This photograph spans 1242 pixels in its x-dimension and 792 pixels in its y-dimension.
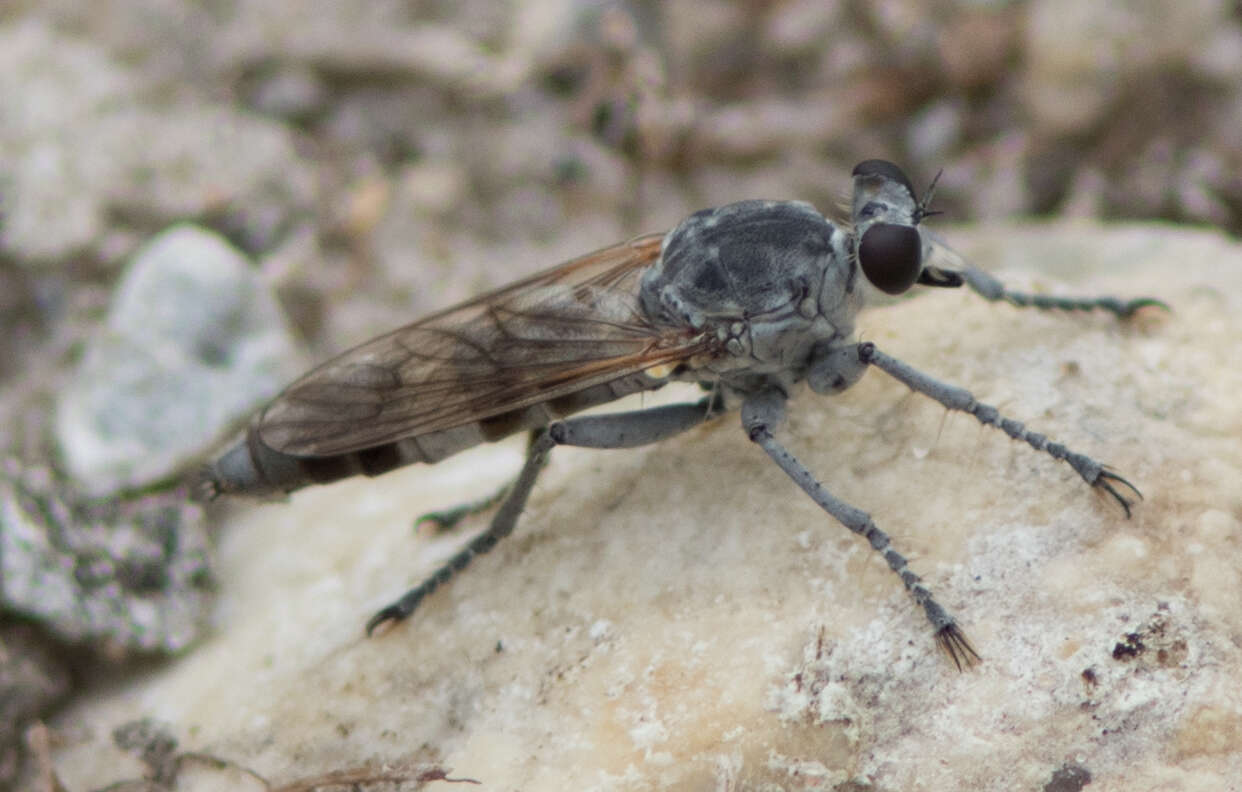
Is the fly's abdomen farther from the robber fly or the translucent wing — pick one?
the translucent wing

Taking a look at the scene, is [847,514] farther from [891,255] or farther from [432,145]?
[432,145]

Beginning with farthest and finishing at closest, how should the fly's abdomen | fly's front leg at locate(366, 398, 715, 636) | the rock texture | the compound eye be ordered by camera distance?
the fly's abdomen < fly's front leg at locate(366, 398, 715, 636) < the compound eye < the rock texture

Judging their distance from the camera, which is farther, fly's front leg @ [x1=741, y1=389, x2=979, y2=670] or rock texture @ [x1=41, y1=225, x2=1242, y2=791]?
fly's front leg @ [x1=741, y1=389, x2=979, y2=670]

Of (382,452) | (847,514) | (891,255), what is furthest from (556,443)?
(891,255)

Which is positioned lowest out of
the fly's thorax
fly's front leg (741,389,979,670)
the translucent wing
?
fly's front leg (741,389,979,670)

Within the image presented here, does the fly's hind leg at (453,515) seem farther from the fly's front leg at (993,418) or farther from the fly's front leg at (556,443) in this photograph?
the fly's front leg at (993,418)

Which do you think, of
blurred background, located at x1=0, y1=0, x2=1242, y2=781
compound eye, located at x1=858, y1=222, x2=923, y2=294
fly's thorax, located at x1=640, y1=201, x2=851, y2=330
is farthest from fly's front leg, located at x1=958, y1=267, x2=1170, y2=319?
blurred background, located at x1=0, y1=0, x2=1242, y2=781
